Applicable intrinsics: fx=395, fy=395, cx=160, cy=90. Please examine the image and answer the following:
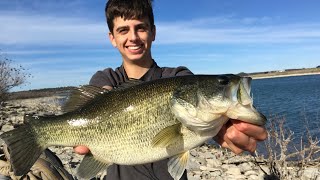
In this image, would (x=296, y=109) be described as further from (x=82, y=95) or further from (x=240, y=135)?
(x=82, y=95)

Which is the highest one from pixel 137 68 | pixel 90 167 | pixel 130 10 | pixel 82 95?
pixel 130 10

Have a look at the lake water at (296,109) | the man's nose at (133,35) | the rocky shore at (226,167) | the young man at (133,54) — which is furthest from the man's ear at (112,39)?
the lake water at (296,109)

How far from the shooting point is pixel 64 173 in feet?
17.6

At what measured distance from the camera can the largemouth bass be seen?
10.1 feet

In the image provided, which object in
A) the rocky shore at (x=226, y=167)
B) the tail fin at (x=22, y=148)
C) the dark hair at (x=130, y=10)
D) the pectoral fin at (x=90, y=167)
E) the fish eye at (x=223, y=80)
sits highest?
the dark hair at (x=130, y=10)

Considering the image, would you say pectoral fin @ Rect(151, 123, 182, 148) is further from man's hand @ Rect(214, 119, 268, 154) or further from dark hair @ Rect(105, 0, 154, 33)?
dark hair @ Rect(105, 0, 154, 33)

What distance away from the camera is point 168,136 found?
3.04 m

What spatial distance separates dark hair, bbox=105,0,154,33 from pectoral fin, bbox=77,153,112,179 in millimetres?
1597

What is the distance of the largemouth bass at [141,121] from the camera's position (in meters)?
3.08

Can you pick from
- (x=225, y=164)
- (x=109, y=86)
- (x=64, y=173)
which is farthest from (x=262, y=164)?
(x=109, y=86)

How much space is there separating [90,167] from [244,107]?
1.47 meters

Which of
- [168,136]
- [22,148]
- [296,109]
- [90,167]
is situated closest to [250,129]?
[168,136]

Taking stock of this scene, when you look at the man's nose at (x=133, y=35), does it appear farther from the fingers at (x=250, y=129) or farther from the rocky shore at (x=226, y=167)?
the rocky shore at (x=226, y=167)

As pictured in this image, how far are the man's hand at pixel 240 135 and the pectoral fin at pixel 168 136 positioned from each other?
400 mm
